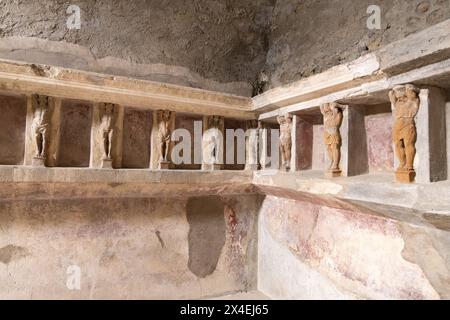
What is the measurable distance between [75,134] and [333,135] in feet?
7.87

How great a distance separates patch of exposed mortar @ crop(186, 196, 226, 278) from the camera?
346 cm

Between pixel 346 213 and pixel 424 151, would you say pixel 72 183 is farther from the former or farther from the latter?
pixel 424 151

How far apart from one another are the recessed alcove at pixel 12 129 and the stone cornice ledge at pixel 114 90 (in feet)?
0.56

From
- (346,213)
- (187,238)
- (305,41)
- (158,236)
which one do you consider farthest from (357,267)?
(305,41)

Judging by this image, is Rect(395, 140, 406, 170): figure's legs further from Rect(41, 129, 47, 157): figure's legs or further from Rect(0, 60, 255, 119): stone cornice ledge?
Rect(41, 129, 47, 157): figure's legs

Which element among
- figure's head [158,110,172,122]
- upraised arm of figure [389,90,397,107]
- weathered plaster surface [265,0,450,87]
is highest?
weathered plaster surface [265,0,450,87]

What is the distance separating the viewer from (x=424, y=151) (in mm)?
1959

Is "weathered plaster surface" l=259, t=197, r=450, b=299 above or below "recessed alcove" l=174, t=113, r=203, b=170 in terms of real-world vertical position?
below

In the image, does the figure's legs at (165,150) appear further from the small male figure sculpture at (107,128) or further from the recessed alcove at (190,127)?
the small male figure sculpture at (107,128)

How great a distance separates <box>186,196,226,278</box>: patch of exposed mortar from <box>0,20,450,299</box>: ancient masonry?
0.05 feet

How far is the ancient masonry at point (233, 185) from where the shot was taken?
6.68 ft

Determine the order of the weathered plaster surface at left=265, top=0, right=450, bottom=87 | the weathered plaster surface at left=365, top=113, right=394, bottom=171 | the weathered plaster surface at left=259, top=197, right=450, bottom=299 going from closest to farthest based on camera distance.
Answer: the weathered plaster surface at left=259, top=197, right=450, bottom=299 → the weathered plaster surface at left=265, top=0, right=450, bottom=87 → the weathered plaster surface at left=365, top=113, right=394, bottom=171

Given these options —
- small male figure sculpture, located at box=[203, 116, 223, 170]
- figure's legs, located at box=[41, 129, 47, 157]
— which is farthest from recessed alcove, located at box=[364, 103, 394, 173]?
figure's legs, located at box=[41, 129, 47, 157]

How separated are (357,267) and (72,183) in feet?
8.57
